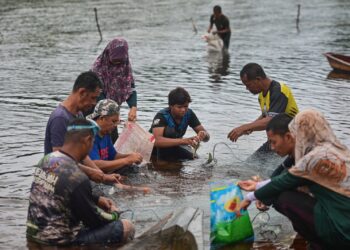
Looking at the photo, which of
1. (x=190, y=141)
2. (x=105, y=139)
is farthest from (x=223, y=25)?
(x=105, y=139)

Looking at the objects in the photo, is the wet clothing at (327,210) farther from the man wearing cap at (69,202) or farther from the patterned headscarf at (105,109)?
the patterned headscarf at (105,109)

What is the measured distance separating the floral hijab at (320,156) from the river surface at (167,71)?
1.08 metres

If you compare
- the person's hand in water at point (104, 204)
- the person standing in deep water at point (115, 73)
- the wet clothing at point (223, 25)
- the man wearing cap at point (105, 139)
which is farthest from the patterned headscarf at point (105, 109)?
the wet clothing at point (223, 25)

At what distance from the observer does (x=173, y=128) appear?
9344 millimetres

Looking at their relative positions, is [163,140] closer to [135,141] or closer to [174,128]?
[174,128]

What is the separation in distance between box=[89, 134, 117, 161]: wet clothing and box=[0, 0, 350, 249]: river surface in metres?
0.52

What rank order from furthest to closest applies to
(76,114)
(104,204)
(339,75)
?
(339,75)
(76,114)
(104,204)

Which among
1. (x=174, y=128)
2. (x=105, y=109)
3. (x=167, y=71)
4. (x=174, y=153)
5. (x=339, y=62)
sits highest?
(x=105, y=109)

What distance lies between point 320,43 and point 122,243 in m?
21.5

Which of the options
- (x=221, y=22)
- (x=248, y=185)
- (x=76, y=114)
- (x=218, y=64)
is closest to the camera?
A: (x=248, y=185)

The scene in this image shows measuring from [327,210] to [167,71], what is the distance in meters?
13.9

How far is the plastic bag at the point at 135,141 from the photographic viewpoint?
8930 millimetres

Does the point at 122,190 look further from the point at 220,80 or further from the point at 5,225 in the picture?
the point at 220,80

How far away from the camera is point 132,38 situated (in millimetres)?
28469
